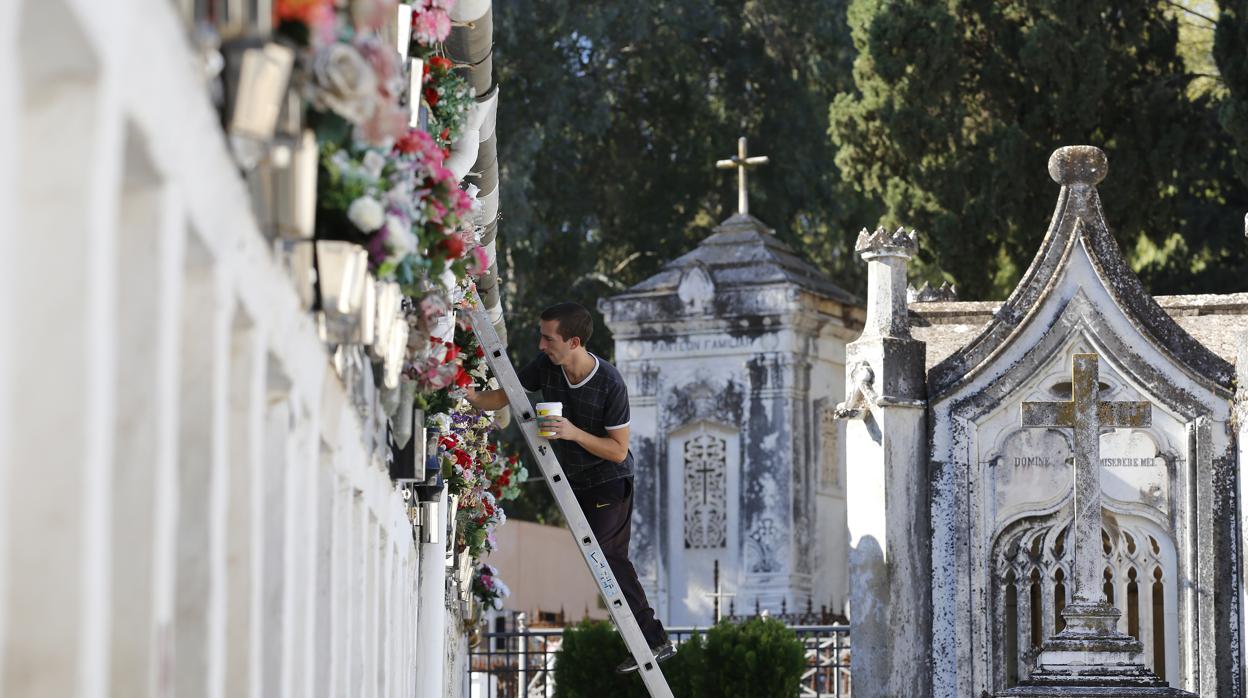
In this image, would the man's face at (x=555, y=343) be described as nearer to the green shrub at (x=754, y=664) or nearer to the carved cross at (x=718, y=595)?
the green shrub at (x=754, y=664)

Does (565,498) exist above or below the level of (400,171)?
below

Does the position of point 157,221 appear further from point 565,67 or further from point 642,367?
point 565,67

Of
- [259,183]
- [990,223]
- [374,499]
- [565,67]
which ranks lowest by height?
[374,499]

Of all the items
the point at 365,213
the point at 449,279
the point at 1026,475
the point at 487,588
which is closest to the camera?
the point at 365,213

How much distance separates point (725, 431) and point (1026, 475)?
7.91 meters

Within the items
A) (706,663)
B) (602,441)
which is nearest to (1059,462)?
(706,663)

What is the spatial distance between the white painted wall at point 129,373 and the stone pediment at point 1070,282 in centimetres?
1207

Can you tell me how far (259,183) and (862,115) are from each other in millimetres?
24657

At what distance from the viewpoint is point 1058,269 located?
16703 mm

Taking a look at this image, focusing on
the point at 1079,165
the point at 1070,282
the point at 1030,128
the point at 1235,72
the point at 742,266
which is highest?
the point at 1235,72

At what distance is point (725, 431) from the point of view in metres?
24.4

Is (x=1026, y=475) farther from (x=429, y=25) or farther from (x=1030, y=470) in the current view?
(x=429, y=25)

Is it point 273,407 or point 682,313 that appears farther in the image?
point 682,313

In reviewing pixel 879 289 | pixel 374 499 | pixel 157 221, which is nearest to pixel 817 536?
pixel 879 289
